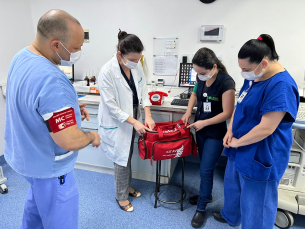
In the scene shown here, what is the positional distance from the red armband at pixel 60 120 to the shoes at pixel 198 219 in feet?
4.34

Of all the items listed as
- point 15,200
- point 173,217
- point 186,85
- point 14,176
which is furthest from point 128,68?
point 14,176

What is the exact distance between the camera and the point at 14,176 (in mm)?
2391

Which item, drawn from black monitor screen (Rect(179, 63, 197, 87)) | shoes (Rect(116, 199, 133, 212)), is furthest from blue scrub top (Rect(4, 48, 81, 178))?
black monitor screen (Rect(179, 63, 197, 87))

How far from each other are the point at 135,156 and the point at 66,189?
118 cm

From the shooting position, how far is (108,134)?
5.88 feet

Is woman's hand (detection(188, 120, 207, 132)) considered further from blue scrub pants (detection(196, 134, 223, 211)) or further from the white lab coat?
the white lab coat

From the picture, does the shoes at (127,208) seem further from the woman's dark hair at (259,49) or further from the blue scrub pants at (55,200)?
the woman's dark hair at (259,49)

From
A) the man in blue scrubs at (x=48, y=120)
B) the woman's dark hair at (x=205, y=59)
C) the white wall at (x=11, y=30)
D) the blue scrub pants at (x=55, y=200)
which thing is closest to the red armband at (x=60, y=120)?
the man in blue scrubs at (x=48, y=120)

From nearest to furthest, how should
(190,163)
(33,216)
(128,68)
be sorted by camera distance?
(33,216), (128,68), (190,163)

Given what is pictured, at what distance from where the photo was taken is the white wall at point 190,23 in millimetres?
2186

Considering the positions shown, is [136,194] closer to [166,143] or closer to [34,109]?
[166,143]

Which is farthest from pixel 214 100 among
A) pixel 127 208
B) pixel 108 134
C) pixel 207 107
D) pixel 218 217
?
pixel 127 208

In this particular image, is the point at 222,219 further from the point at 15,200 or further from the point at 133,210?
the point at 15,200

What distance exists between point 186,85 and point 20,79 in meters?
1.81
